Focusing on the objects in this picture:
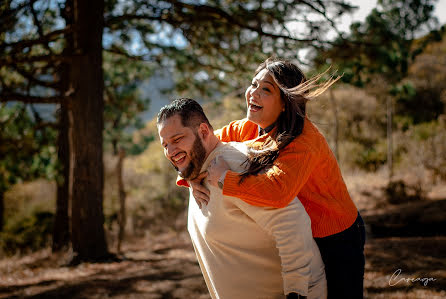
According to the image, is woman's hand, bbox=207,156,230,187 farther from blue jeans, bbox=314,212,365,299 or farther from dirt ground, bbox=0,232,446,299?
dirt ground, bbox=0,232,446,299

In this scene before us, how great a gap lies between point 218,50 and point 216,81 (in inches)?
49.9

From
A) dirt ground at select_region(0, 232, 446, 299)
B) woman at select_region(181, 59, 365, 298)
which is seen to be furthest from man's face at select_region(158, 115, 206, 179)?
dirt ground at select_region(0, 232, 446, 299)

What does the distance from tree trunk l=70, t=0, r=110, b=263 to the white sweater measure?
5.34 metres

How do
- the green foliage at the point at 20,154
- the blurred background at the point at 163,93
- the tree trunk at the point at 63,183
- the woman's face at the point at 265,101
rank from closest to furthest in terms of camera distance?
the woman's face at the point at 265,101
the blurred background at the point at 163,93
the green foliage at the point at 20,154
the tree trunk at the point at 63,183

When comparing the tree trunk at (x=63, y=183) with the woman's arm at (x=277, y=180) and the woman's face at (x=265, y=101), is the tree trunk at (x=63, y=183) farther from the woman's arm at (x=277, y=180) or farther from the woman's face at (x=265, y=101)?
the woman's arm at (x=277, y=180)

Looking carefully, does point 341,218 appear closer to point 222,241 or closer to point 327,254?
point 327,254

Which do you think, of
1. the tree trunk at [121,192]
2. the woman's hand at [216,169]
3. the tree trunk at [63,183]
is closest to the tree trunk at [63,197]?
the tree trunk at [63,183]

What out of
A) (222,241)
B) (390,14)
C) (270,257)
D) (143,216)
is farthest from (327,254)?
(143,216)

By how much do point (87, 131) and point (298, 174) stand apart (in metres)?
5.59

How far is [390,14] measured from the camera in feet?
21.5

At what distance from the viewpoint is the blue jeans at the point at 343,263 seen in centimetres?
199

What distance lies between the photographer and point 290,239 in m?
1.59

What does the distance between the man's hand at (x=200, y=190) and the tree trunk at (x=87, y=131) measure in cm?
527
